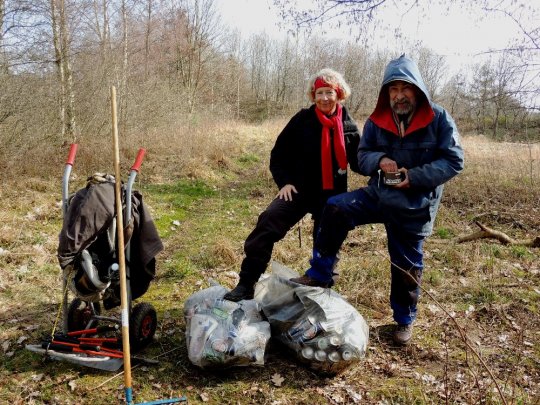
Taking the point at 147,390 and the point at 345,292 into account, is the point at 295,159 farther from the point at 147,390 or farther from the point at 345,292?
the point at 147,390

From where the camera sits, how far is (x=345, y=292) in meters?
4.37

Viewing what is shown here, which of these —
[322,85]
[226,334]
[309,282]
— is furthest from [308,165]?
[226,334]

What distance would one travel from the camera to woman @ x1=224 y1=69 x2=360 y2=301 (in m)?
3.45

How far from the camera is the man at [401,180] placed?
3070 millimetres

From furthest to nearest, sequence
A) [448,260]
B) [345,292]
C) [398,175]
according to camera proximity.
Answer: [448,260]
[345,292]
[398,175]

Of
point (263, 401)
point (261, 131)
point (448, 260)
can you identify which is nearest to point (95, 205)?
point (263, 401)

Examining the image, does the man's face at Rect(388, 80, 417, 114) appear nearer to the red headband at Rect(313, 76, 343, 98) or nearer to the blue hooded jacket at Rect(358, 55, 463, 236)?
the blue hooded jacket at Rect(358, 55, 463, 236)

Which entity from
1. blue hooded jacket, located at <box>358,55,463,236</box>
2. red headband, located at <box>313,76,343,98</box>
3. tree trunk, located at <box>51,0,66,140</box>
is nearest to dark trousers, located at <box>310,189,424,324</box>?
blue hooded jacket, located at <box>358,55,463,236</box>

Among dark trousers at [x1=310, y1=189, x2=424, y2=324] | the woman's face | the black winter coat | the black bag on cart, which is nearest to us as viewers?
the black bag on cart

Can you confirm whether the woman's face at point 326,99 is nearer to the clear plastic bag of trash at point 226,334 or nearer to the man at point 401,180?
the man at point 401,180

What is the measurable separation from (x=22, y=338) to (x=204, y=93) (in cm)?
2468

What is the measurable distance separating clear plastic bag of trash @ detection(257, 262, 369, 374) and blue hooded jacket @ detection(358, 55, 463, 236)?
82 centimetres

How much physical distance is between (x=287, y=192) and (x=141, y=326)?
1587 millimetres

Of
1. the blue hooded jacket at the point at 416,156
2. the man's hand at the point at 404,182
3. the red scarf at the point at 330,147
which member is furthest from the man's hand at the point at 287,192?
the man's hand at the point at 404,182
